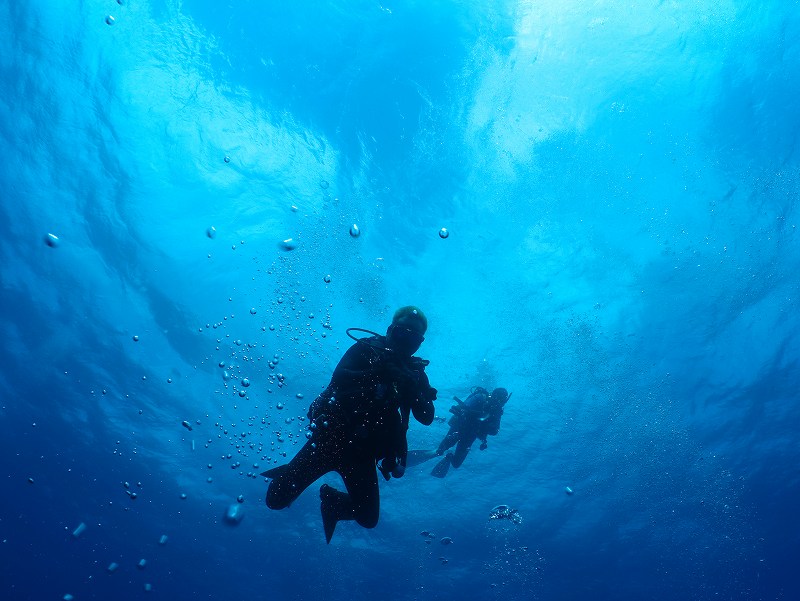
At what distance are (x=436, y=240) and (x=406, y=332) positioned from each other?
9.75 meters

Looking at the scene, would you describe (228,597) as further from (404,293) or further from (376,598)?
(404,293)

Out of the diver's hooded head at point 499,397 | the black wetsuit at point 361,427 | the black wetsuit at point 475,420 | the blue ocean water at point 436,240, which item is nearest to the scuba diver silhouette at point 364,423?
the black wetsuit at point 361,427

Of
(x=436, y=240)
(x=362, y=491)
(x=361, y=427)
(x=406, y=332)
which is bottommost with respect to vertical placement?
(x=362, y=491)

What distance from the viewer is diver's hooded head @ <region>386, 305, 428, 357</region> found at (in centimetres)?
505

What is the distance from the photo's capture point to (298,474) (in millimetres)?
4879

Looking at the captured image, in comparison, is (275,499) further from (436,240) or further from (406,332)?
(436,240)

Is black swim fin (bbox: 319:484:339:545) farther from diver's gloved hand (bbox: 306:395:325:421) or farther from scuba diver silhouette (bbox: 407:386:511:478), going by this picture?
scuba diver silhouette (bbox: 407:386:511:478)

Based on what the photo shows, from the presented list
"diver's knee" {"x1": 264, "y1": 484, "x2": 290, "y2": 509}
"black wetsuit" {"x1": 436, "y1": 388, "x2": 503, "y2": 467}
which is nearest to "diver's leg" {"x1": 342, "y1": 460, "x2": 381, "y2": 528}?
"diver's knee" {"x1": 264, "y1": 484, "x2": 290, "y2": 509}

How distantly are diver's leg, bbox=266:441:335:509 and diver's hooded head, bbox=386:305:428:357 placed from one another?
1385 millimetres

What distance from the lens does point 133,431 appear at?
77.9 feet

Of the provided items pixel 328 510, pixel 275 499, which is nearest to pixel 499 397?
pixel 328 510

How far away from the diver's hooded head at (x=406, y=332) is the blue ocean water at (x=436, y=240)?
918 cm

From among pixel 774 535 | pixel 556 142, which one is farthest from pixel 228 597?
pixel 556 142

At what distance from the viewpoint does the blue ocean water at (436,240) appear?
1166cm
